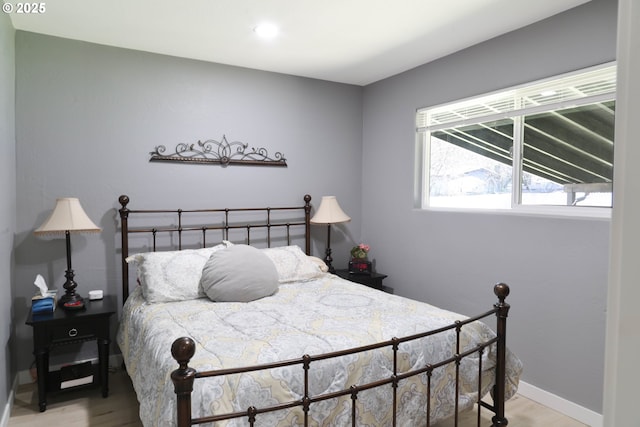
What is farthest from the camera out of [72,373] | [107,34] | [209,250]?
[209,250]

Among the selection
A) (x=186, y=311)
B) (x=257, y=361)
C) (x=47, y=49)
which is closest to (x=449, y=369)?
(x=257, y=361)

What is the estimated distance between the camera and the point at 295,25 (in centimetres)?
278

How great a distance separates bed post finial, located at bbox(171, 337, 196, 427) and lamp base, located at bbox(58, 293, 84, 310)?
71.7 inches

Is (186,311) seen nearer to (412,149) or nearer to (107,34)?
(107,34)

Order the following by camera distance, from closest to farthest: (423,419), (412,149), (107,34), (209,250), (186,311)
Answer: (423,419) → (186,311) → (107,34) → (209,250) → (412,149)

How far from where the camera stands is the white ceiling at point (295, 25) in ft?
8.16

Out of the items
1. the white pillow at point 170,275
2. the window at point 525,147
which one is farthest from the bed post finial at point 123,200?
the window at point 525,147

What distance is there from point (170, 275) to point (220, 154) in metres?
1.22

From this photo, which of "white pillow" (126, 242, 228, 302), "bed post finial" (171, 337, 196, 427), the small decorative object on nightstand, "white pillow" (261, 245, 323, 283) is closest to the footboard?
"bed post finial" (171, 337, 196, 427)

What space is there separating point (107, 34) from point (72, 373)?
2.35 metres

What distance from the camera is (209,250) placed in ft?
10.3

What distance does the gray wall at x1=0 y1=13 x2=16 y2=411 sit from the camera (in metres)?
2.37

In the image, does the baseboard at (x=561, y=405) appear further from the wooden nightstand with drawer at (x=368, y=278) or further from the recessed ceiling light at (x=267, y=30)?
the recessed ceiling light at (x=267, y=30)

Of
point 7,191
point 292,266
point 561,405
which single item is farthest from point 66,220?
point 561,405
